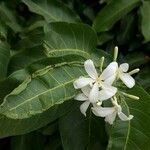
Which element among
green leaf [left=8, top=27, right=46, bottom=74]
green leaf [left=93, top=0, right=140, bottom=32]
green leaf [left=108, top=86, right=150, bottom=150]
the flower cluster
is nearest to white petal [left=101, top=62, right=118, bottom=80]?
the flower cluster

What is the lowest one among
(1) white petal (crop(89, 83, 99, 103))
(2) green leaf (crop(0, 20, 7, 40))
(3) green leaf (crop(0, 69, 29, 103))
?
(1) white petal (crop(89, 83, 99, 103))

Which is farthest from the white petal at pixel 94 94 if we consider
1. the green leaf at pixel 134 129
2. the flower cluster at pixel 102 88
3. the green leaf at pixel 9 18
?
the green leaf at pixel 9 18

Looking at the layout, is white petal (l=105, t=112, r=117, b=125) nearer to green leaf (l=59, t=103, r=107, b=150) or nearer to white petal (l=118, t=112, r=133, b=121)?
white petal (l=118, t=112, r=133, b=121)

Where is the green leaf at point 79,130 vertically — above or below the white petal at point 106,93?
below

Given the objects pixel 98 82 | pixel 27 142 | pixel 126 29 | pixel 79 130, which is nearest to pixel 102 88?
pixel 98 82

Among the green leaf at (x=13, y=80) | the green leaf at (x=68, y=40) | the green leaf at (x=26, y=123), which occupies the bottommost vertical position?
the green leaf at (x=26, y=123)

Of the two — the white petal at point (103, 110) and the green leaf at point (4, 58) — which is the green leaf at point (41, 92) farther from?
the green leaf at point (4, 58)

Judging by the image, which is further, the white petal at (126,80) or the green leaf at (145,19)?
the green leaf at (145,19)
